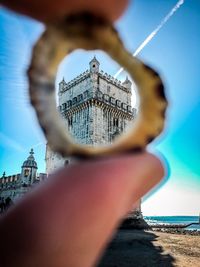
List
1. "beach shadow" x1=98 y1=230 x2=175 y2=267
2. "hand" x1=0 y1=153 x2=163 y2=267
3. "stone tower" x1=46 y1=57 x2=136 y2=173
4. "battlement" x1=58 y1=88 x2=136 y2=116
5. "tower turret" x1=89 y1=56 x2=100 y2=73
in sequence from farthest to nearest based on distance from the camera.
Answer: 1. "tower turret" x1=89 y1=56 x2=100 y2=73
2. "battlement" x1=58 y1=88 x2=136 y2=116
3. "stone tower" x1=46 y1=57 x2=136 y2=173
4. "beach shadow" x1=98 y1=230 x2=175 y2=267
5. "hand" x1=0 y1=153 x2=163 y2=267

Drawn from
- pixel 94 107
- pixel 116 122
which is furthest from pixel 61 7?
pixel 116 122

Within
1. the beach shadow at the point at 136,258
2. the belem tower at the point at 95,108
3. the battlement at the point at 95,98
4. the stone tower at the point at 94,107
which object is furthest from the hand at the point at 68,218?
the battlement at the point at 95,98

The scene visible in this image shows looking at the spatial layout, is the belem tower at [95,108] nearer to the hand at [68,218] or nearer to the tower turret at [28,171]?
the tower turret at [28,171]

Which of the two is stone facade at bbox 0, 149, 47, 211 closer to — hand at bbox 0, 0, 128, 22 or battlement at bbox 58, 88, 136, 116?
battlement at bbox 58, 88, 136, 116

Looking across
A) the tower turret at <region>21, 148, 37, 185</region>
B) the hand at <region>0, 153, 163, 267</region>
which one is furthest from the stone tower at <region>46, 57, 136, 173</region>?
the hand at <region>0, 153, 163, 267</region>

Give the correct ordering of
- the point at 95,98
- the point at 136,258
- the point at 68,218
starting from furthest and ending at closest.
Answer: the point at 95,98 → the point at 136,258 → the point at 68,218

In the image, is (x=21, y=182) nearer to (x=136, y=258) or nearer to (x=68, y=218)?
(x=136, y=258)
